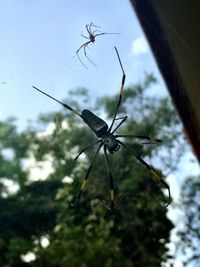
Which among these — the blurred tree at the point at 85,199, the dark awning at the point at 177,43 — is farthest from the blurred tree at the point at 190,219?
the dark awning at the point at 177,43

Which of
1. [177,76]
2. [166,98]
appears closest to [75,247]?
[177,76]

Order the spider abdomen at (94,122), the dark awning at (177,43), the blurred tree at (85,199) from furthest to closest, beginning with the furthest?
the blurred tree at (85,199) < the dark awning at (177,43) < the spider abdomen at (94,122)

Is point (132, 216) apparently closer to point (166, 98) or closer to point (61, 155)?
point (61, 155)

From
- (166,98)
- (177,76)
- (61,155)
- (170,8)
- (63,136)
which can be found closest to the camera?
(170,8)

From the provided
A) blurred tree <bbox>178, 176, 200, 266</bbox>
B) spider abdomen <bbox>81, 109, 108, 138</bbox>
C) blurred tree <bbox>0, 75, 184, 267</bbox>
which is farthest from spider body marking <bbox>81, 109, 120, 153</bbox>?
blurred tree <bbox>178, 176, 200, 266</bbox>

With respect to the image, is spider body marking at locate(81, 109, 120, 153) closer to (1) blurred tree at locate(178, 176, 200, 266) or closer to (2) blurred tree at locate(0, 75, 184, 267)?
(2) blurred tree at locate(0, 75, 184, 267)

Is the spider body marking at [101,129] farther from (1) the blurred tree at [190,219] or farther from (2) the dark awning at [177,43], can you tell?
(1) the blurred tree at [190,219]

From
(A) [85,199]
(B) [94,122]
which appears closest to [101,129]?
(B) [94,122]
